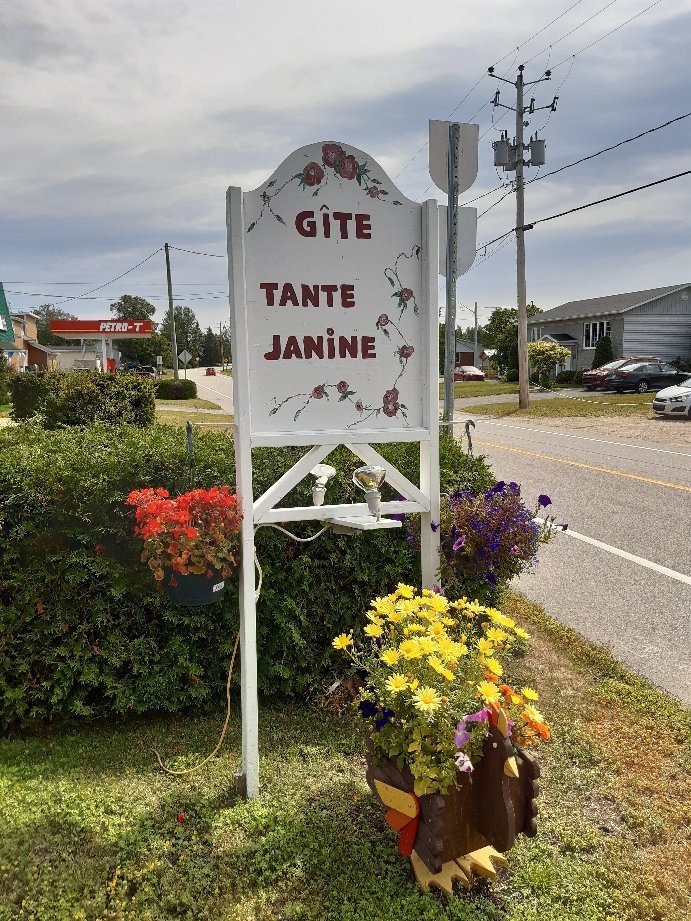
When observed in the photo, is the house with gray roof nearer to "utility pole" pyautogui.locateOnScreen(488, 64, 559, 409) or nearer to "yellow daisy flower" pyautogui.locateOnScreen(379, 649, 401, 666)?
"utility pole" pyautogui.locateOnScreen(488, 64, 559, 409)

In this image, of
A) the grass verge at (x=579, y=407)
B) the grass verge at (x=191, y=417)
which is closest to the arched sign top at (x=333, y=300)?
the grass verge at (x=191, y=417)

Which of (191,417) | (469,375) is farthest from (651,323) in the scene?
(191,417)

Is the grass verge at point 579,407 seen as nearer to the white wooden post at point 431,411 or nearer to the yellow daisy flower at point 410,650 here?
the white wooden post at point 431,411

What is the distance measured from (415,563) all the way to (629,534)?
16.5ft

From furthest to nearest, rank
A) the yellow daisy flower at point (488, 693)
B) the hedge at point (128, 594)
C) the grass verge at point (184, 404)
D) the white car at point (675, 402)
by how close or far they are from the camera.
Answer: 1. the grass verge at point (184, 404)
2. the white car at point (675, 402)
3. the hedge at point (128, 594)
4. the yellow daisy flower at point (488, 693)

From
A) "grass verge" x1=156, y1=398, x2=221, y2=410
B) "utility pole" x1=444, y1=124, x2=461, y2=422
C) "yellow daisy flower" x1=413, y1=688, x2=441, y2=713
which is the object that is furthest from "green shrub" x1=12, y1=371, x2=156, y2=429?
"yellow daisy flower" x1=413, y1=688, x2=441, y2=713

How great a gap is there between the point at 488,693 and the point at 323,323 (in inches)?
71.6

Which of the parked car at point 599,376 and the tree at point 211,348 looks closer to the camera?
the parked car at point 599,376

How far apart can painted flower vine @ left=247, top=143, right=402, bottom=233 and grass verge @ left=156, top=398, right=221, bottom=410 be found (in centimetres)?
2774

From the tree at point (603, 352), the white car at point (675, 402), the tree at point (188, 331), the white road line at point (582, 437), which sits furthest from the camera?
the tree at point (188, 331)

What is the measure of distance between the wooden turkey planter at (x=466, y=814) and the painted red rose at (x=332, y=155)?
261 centimetres

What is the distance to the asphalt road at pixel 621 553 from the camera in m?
5.25

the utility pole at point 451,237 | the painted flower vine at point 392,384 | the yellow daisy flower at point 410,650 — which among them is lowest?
the yellow daisy flower at point 410,650

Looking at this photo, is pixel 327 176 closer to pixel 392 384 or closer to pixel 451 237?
pixel 392 384
